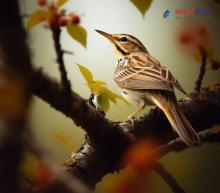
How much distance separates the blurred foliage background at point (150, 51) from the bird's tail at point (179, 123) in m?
0.13

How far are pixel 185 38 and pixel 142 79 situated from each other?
0.20 metres

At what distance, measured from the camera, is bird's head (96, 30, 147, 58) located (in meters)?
1.10

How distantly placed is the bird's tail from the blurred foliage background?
0.13m

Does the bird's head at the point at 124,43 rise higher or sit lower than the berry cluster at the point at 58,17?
lower

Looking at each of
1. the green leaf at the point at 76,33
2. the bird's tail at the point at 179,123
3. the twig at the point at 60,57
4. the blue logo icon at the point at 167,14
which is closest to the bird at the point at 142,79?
the bird's tail at the point at 179,123

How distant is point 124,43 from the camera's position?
1.17m

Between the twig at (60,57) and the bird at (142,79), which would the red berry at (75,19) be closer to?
the twig at (60,57)

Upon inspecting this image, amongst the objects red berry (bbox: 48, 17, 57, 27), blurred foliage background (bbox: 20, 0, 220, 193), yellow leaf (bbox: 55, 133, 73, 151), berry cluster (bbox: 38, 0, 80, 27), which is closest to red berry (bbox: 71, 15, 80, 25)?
berry cluster (bbox: 38, 0, 80, 27)

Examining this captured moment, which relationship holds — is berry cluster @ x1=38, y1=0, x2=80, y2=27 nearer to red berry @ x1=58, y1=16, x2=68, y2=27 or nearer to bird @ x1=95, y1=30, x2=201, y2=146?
red berry @ x1=58, y1=16, x2=68, y2=27

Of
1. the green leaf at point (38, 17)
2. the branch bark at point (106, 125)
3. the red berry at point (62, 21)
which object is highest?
the green leaf at point (38, 17)

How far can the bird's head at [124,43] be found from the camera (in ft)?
3.61

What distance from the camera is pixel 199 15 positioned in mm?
1060

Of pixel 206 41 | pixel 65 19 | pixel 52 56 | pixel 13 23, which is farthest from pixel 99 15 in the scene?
pixel 13 23

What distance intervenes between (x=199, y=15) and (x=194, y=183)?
46cm
